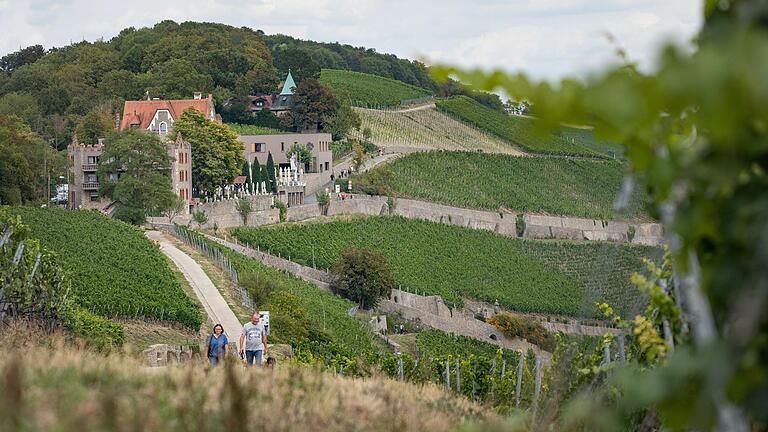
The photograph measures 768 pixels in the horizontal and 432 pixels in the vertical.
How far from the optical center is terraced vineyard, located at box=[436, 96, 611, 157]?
128875 millimetres

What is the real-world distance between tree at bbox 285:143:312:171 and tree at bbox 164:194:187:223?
812 inches

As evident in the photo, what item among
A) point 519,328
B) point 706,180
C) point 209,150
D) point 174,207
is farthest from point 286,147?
point 706,180

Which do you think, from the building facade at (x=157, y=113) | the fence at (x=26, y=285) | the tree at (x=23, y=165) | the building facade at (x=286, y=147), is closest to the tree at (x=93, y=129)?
the building facade at (x=157, y=113)

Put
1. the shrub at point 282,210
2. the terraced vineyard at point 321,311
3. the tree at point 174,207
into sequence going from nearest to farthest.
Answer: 1. the terraced vineyard at point 321,311
2. the tree at point 174,207
3. the shrub at point 282,210

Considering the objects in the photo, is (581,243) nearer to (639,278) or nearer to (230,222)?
(230,222)

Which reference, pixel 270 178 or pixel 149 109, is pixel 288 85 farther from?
pixel 270 178

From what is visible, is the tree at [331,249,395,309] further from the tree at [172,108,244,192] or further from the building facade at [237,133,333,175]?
the building facade at [237,133,333,175]

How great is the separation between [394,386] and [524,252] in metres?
78.1

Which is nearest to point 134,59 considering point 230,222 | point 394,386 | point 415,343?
point 230,222

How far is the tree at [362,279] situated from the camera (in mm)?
63531

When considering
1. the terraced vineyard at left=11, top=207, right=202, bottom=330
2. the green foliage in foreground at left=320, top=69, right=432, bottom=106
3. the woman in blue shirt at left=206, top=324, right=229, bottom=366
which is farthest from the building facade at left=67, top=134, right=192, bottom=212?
the green foliage in foreground at left=320, top=69, right=432, bottom=106

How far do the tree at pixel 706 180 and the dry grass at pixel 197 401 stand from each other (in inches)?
83.8

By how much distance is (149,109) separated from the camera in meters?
87.9

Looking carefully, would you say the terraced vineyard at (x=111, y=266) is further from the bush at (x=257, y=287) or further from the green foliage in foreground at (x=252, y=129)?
the green foliage in foreground at (x=252, y=129)
